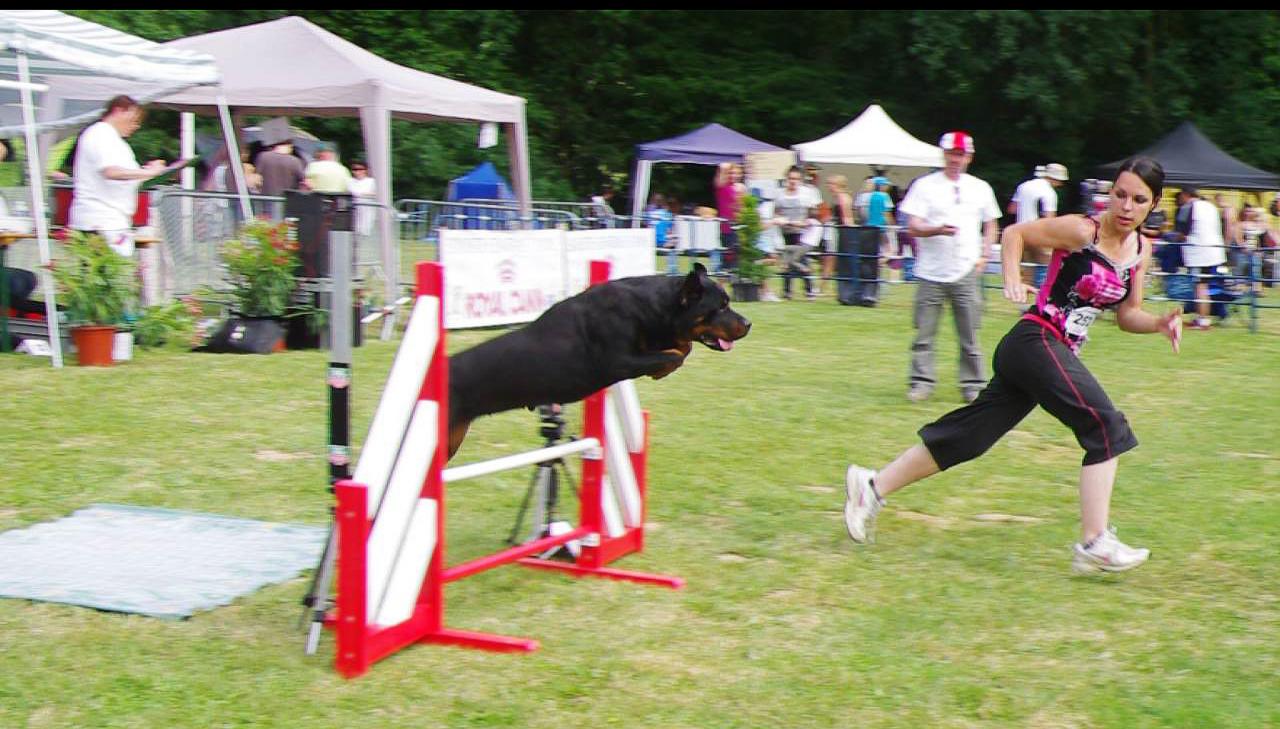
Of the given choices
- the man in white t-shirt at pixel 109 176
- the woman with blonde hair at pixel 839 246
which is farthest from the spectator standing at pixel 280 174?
the woman with blonde hair at pixel 839 246

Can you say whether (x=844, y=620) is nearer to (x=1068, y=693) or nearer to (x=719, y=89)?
(x=1068, y=693)

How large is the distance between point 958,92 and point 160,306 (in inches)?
1081

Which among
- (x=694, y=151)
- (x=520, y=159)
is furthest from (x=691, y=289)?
(x=694, y=151)

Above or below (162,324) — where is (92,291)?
above

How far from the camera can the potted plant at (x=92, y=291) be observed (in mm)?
10508

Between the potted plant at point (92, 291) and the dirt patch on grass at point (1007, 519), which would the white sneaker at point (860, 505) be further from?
the potted plant at point (92, 291)

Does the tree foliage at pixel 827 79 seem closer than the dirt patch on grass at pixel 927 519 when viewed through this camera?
No

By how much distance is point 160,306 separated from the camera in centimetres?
1162

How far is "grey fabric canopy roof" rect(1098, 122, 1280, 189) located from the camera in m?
24.1

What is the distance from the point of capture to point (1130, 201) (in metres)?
5.56

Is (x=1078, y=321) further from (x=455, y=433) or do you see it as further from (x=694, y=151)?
(x=694, y=151)

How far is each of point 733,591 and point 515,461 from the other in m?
1.01

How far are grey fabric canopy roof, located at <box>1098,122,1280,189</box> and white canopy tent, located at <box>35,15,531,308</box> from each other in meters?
12.7

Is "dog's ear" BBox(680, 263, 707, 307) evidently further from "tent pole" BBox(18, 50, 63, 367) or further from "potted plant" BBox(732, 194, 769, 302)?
"potted plant" BBox(732, 194, 769, 302)
